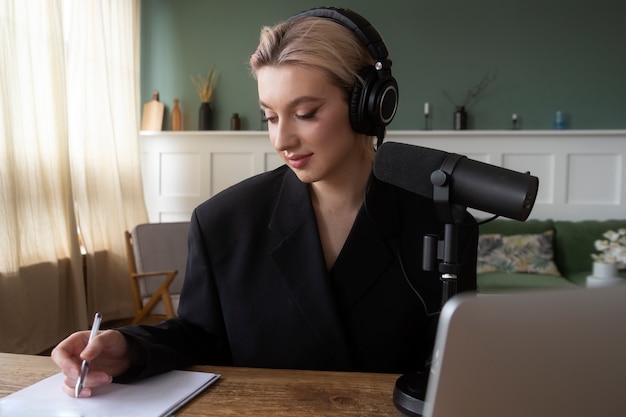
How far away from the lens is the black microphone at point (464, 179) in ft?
1.91

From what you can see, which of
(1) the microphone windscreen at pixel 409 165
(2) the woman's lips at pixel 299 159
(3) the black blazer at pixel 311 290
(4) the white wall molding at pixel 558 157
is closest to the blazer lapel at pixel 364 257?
(3) the black blazer at pixel 311 290

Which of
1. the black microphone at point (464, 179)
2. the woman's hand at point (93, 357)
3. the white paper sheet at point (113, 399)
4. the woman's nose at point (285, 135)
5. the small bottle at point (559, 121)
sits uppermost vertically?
the small bottle at point (559, 121)

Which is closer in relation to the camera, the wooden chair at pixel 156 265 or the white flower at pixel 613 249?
the white flower at pixel 613 249

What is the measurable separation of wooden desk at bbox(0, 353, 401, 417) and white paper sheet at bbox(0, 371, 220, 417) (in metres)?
0.03

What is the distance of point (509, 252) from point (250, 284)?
133 inches

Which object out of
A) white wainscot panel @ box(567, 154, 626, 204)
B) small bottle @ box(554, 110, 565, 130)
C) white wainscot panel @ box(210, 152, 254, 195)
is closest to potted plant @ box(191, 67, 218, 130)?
white wainscot panel @ box(210, 152, 254, 195)

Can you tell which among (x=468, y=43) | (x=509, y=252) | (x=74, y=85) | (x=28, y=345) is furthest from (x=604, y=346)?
(x=468, y=43)

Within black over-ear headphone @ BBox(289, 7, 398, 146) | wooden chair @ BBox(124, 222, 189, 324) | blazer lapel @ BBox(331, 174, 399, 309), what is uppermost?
black over-ear headphone @ BBox(289, 7, 398, 146)

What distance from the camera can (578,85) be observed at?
15.1ft

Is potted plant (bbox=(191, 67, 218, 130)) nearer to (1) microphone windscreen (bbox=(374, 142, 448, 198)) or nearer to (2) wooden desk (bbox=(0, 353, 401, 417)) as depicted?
(2) wooden desk (bbox=(0, 353, 401, 417))

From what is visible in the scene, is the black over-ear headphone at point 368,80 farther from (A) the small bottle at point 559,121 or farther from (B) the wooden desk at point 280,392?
(A) the small bottle at point 559,121

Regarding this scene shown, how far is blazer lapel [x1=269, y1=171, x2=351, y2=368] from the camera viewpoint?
1.08 meters

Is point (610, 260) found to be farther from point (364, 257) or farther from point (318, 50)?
point (318, 50)

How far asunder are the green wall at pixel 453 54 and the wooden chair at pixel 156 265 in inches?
56.4
